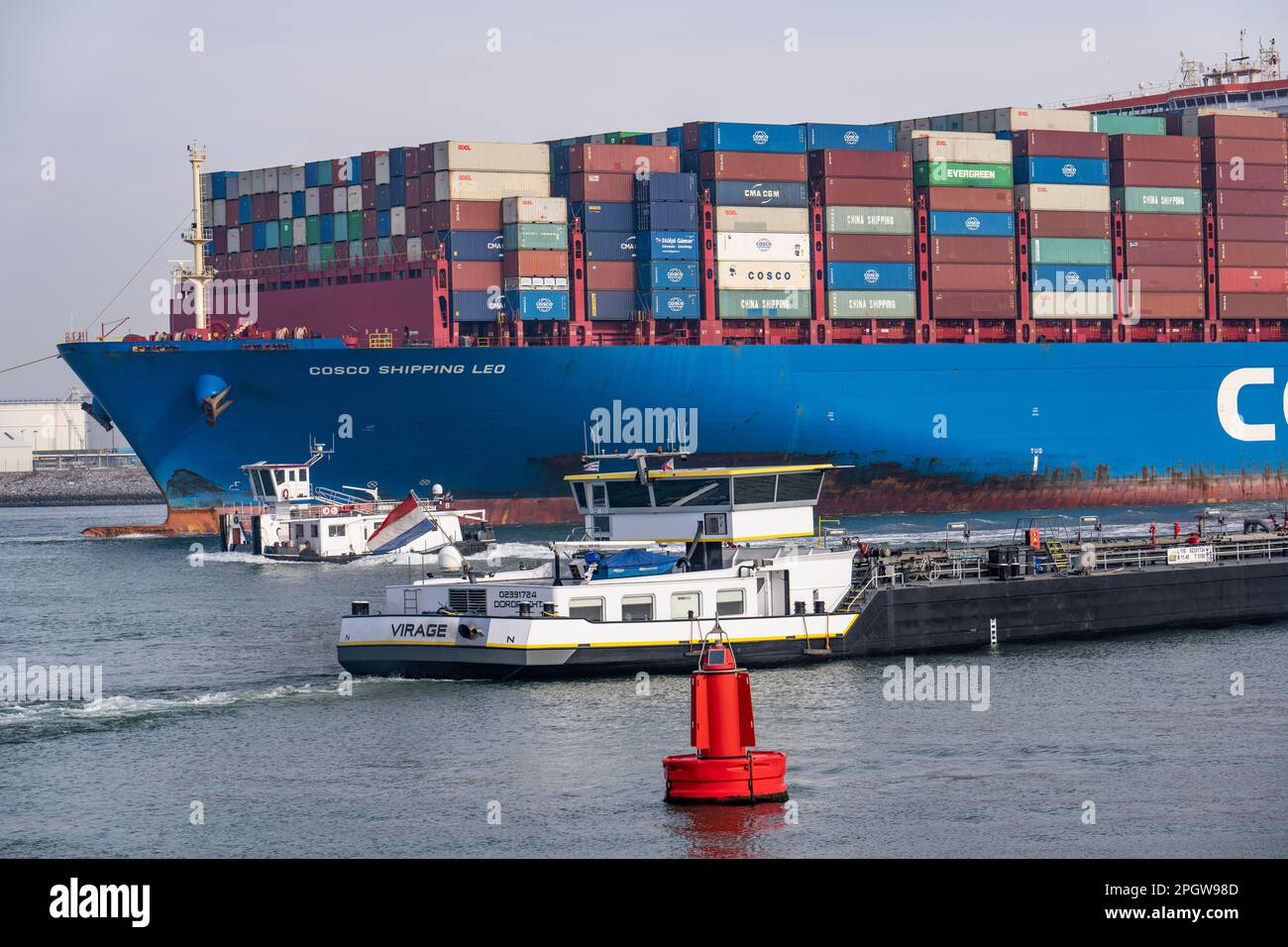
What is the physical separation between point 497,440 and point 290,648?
34.8 metres

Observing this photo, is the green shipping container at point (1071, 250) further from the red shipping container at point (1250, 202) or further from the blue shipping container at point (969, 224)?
the red shipping container at point (1250, 202)

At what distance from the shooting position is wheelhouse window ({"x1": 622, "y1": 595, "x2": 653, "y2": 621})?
35.3m

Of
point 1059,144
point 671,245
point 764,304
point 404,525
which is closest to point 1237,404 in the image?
point 1059,144

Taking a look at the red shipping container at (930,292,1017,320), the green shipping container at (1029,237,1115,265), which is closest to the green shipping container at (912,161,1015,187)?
the green shipping container at (1029,237,1115,265)

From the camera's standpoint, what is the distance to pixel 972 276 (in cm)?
8306

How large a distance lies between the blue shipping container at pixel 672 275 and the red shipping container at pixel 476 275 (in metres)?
6.94

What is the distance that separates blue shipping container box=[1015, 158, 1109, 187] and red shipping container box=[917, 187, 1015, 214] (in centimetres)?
149

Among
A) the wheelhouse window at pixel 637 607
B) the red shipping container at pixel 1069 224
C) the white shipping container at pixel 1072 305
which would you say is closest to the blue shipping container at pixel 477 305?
the red shipping container at pixel 1069 224

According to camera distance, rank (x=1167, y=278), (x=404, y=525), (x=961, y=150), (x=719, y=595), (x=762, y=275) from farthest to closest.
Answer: (x=1167, y=278) → (x=961, y=150) → (x=762, y=275) → (x=404, y=525) → (x=719, y=595)

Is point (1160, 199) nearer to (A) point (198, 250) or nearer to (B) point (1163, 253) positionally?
(B) point (1163, 253)

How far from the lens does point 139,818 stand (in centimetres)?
2491

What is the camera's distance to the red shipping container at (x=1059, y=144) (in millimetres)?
84125

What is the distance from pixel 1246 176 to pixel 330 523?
51439 mm
